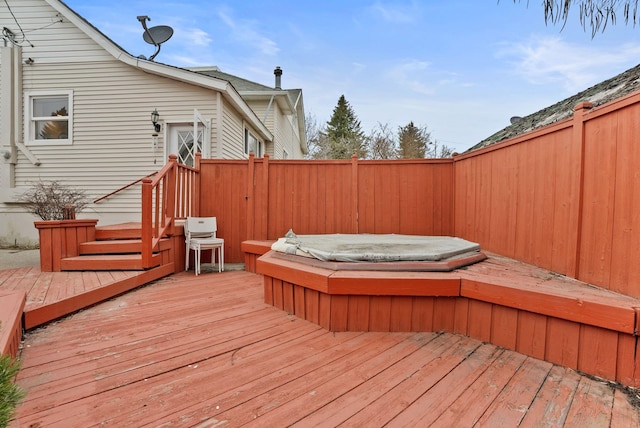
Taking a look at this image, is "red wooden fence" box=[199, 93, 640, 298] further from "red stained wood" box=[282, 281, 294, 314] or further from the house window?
the house window

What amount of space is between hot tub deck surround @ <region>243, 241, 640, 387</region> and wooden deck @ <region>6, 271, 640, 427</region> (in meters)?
0.10

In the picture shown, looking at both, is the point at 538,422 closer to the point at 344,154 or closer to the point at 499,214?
the point at 499,214

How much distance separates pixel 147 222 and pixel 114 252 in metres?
0.75

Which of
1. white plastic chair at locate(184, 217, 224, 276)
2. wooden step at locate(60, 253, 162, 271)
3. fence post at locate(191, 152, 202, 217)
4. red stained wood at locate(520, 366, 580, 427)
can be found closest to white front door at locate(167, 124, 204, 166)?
fence post at locate(191, 152, 202, 217)

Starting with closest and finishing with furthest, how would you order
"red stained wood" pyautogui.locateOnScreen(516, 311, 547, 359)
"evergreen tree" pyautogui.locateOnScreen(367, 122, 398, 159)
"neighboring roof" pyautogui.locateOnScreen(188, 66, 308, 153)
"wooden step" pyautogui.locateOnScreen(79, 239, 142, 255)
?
"red stained wood" pyautogui.locateOnScreen(516, 311, 547, 359)
"wooden step" pyautogui.locateOnScreen(79, 239, 142, 255)
"neighboring roof" pyautogui.locateOnScreen(188, 66, 308, 153)
"evergreen tree" pyautogui.locateOnScreen(367, 122, 398, 159)

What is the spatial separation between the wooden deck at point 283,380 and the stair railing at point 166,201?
135 cm

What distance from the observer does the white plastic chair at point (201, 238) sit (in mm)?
4363

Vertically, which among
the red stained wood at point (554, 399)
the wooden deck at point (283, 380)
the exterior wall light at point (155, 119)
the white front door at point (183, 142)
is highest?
the exterior wall light at point (155, 119)

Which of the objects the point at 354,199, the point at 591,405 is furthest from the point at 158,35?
the point at 591,405

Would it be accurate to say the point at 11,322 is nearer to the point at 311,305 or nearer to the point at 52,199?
the point at 311,305

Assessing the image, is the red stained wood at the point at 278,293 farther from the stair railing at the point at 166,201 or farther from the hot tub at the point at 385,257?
the stair railing at the point at 166,201

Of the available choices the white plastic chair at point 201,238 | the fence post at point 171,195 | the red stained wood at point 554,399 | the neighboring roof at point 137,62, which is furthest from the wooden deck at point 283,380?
the neighboring roof at point 137,62

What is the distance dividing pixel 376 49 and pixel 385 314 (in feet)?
32.7

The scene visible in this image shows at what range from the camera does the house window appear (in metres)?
7.96
